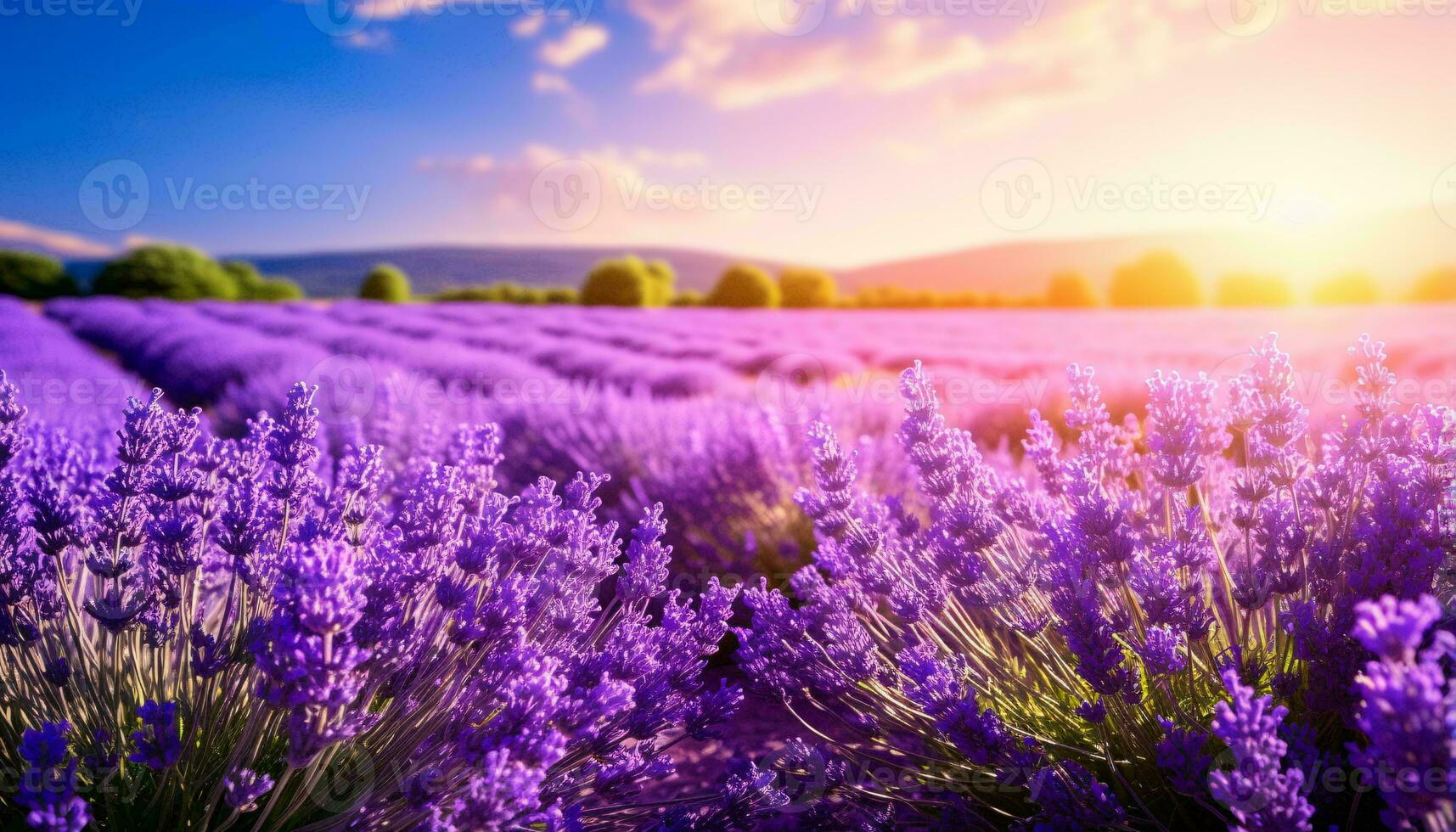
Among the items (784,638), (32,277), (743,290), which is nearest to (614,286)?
(743,290)

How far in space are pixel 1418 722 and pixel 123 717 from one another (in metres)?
1.71

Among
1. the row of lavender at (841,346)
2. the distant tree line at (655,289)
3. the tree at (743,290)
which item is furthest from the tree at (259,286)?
the row of lavender at (841,346)

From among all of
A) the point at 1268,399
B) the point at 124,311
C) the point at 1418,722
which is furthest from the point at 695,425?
the point at 124,311

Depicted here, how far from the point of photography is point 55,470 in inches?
58.2

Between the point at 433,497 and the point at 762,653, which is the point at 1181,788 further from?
the point at 433,497

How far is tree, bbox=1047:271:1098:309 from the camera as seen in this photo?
4334 cm

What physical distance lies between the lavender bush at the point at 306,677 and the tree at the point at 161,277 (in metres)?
36.9

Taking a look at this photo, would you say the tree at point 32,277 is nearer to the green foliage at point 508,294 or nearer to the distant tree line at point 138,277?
the distant tree line at point 138,277

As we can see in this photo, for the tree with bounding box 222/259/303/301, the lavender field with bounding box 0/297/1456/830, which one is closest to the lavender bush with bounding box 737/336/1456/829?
the lavender field with bounding box 0/297/1456/830

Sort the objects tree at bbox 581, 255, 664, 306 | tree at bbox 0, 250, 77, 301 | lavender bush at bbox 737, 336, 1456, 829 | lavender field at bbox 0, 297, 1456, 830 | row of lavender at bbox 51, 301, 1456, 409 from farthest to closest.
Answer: tree at bbox 581, 255, 664, 306, tree at bbox 0, 250, 77, 301, row of lavender at bbox 51, 301, 1456, 409, lavender bush at bbox 737, 336, 1456, 829, lavender field at bbox 0, 297, 1456, 830

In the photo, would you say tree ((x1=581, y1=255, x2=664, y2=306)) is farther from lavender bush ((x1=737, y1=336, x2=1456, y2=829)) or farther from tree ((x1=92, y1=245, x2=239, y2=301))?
lavender bush ((x1=737, y1=336, x2=1456, y2=829))

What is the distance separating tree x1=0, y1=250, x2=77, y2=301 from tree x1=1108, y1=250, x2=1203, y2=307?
4813 centimetres

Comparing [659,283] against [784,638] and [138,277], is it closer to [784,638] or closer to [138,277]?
[138,277]

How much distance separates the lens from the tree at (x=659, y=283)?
43.2m
